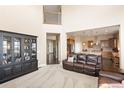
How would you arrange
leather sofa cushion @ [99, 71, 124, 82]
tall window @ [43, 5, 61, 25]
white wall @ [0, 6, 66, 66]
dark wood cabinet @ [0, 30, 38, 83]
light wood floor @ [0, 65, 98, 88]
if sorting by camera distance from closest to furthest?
1. leather sofa cushion @ [99, 71, 124, 82]
2. light wood floor @ [0, 65, 98, 88]
3. dark wood cabinet @ [0, 30, 38, 83]
4. white wall @ [0, 6, 66, 66]
5. tall window @ [43, 5, 61, 25]

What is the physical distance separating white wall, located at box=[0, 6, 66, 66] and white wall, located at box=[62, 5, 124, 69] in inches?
36.0

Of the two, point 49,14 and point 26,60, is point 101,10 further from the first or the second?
point 26,60

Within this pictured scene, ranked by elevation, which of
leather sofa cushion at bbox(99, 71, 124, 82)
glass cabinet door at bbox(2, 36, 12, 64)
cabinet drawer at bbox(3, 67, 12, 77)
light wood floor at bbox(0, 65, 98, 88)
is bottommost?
light wood floor at bbox(0, 65, 98, 88)

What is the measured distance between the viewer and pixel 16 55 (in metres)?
5.29

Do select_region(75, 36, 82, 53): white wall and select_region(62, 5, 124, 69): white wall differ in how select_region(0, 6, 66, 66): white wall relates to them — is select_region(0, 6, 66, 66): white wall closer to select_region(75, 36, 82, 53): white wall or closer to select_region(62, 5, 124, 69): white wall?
select_region(62, 5, 124, 69): white wall

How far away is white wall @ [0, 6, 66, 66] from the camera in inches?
204

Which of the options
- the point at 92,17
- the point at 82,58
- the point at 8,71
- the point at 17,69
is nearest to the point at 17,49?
the point at 17,69

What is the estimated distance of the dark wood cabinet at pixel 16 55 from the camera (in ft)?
14.8

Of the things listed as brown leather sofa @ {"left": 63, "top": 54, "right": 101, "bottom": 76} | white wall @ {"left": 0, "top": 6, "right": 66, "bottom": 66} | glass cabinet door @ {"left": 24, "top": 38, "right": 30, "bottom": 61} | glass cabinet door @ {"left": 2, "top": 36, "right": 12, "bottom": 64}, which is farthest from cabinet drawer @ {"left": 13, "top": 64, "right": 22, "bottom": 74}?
brown leather sofa @ {"left": 63, "top": 54, "right": 101, "bottom": 76}

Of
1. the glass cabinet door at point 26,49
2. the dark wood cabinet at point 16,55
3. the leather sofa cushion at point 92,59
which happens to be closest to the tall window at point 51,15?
the dark wood cabinet at point 16,55

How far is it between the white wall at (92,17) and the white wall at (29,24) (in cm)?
91
